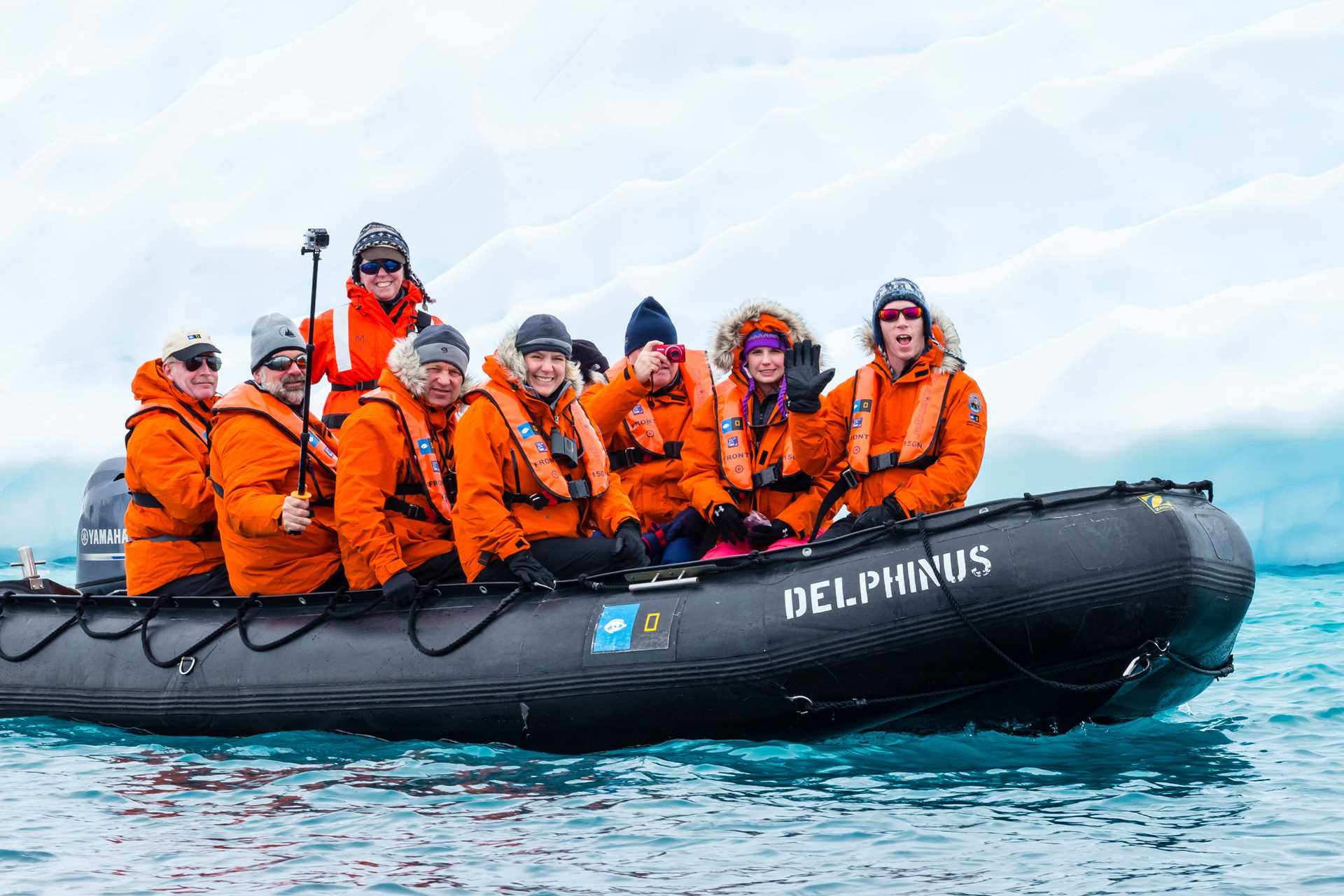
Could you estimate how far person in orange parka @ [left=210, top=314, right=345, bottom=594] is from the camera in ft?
16.9

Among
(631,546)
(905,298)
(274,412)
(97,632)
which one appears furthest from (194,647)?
(905,298)

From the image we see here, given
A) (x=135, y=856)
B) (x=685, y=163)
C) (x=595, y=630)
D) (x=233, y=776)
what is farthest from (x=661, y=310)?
(x=685, y=163)

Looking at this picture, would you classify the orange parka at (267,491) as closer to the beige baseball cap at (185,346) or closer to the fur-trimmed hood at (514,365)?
the beige baseball cap at (185,346)

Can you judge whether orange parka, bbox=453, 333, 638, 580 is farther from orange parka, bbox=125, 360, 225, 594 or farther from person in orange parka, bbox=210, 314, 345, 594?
orange parka, bbox=125, 360, 225, 594

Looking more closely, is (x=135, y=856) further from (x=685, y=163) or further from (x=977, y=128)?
(x=685, y=163)

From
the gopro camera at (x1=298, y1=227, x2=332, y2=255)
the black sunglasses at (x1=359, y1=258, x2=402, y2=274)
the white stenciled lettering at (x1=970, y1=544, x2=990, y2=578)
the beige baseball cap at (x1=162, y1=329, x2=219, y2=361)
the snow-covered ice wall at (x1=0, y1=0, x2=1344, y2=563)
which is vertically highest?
the snow-covered ice wall at (x1=0, y1=0, x2=1344, y2=563)

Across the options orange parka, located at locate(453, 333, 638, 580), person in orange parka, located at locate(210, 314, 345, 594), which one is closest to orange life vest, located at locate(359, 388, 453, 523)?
orange parka, located at locate(453, 333, 638, 580)

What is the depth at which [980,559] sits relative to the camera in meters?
4.49

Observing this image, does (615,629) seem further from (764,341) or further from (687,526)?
(764,341)

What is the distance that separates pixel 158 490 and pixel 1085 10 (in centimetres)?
1201

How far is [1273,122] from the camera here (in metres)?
12.4

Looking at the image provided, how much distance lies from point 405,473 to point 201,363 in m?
1.04

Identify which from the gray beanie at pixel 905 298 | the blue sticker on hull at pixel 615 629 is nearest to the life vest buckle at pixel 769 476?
the gray beanie at pixel 905 298

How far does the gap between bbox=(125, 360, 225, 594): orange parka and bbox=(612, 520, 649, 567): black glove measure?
5.24ft
